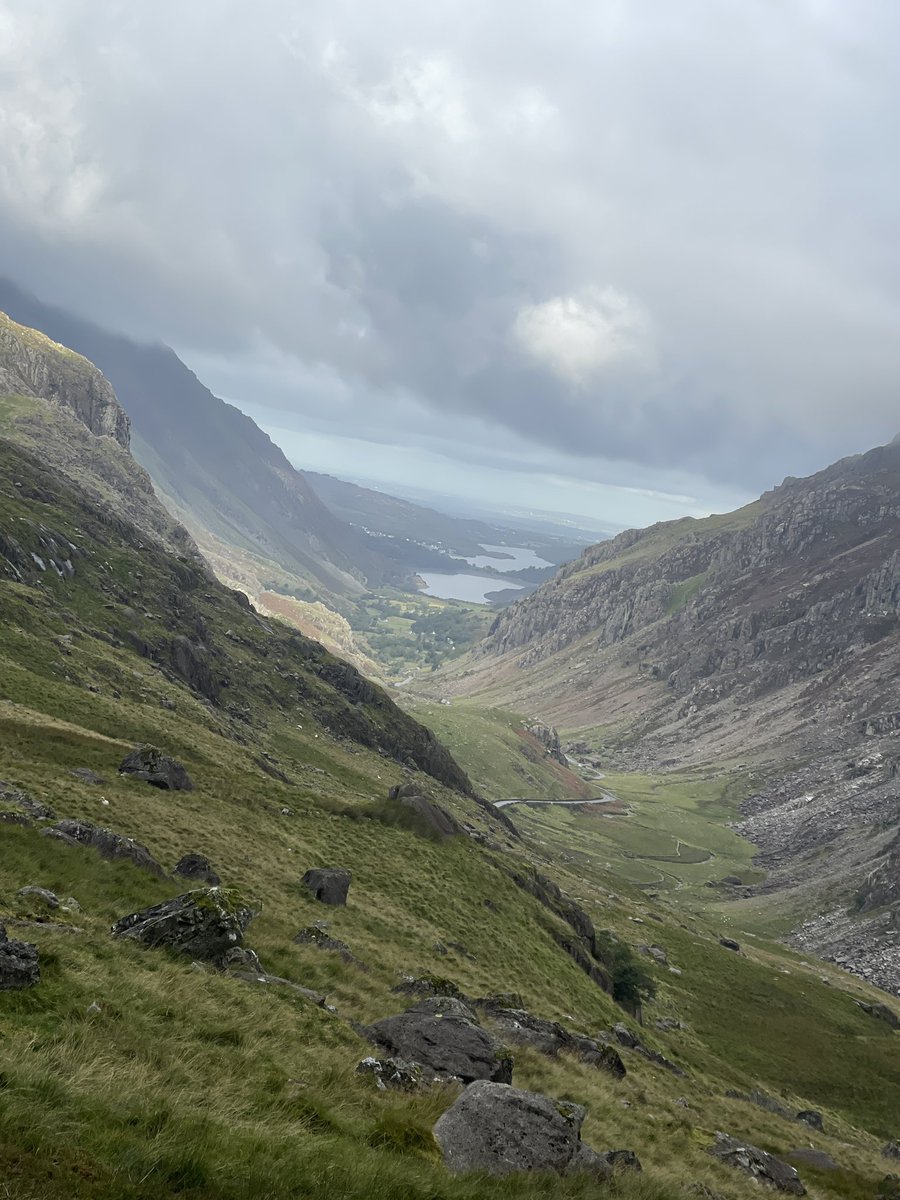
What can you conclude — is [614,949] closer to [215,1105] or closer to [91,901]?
[91,901]

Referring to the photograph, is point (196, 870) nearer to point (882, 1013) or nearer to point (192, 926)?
point (192, 926)

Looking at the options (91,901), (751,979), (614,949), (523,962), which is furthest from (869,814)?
(91,901)

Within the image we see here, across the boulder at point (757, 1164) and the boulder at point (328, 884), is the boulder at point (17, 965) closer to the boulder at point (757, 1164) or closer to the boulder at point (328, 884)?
the boulder at point (757, 1164)

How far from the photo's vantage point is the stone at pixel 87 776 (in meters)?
39.8

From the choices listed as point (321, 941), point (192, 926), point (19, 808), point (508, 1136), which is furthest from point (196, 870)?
point (508, 1136)

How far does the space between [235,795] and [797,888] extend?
156 meters

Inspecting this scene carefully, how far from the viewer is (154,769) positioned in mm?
45719

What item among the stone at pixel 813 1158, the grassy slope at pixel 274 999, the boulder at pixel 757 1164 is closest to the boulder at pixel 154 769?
the grassy slope at pixel 274 999

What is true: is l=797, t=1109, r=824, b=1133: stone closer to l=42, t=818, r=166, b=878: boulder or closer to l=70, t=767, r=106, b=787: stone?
l=42, t=818, r=166, b=878: boulder

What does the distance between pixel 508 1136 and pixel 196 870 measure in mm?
20967

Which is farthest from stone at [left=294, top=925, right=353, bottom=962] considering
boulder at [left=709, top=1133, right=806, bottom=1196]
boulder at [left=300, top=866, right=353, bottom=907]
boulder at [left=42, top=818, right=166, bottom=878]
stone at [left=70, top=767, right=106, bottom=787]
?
stone at [left=70, top=767, right=106, bottom=787]

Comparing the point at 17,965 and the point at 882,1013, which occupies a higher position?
the point at 17,965

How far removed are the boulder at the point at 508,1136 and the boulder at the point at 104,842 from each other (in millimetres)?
17539

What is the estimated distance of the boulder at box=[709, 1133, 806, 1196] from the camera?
75.2 feet
